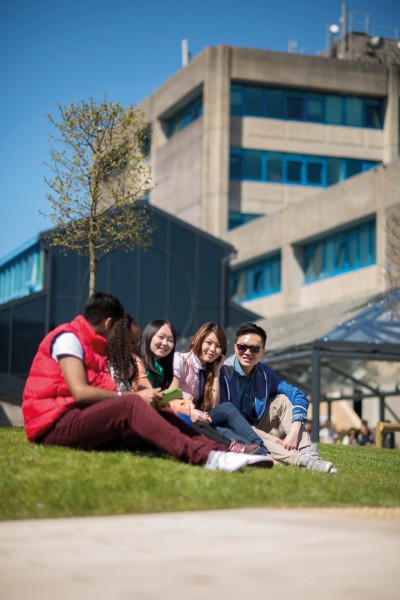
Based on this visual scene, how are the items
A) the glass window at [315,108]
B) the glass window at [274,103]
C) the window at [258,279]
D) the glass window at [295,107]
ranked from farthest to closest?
the glass window at [315,108] < the glass window at [295,107] < the glass window at [274,103] < the window at [258,279]

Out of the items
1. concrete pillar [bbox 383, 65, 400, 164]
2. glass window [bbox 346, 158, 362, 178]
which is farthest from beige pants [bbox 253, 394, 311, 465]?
concrete pillar [bbox 383, 65, 400, 164]

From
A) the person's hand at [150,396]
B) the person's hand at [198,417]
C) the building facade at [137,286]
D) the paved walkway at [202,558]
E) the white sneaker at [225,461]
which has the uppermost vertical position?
the building facade at [137,286]

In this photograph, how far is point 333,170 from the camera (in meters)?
58.4

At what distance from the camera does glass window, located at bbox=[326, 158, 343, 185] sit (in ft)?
191

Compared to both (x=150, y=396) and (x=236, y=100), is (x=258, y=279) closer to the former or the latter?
(x=236, y=100)

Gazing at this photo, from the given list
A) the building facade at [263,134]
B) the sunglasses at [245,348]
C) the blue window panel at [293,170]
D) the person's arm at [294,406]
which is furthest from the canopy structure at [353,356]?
the blue window panel at [293,170]

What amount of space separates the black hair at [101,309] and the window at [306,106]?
1967 inches

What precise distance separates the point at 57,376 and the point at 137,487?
1.49m

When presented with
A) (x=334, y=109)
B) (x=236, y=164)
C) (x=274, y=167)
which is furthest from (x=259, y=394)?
(x=334, y=109)

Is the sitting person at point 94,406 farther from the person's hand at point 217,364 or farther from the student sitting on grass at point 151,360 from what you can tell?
the person's hand at point 217,364

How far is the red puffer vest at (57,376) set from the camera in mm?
→ 7949

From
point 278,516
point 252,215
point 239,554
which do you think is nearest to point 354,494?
point 278,516

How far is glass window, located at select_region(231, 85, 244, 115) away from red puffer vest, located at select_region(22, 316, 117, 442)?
4999 cm

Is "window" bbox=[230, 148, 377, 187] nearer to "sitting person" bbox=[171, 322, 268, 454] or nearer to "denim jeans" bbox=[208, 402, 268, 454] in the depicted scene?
"sitting person" bbox=[171, 322, 268, 454]
